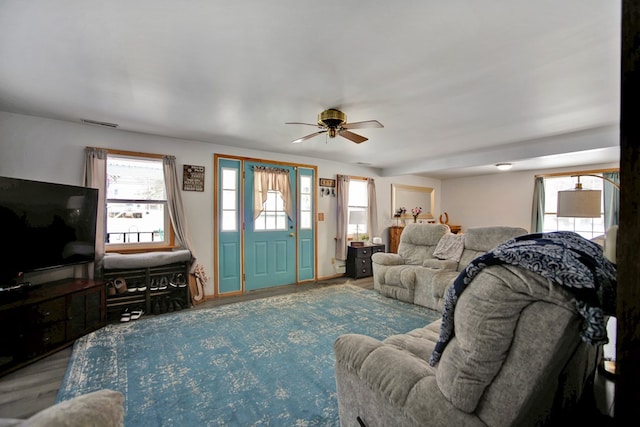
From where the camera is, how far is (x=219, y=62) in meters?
2.11

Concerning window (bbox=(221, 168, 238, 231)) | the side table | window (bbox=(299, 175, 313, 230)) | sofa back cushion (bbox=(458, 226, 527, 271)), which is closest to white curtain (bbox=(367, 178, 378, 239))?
the side table

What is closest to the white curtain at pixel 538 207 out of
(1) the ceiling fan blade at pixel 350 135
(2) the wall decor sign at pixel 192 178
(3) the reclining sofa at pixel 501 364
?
(1) the ceiling fan blade at pixel 350 135

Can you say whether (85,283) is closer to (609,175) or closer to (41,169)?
(41,169)

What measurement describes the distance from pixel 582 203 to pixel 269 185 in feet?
13.8

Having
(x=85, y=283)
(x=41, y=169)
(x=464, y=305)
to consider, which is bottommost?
(x=85, y=283)

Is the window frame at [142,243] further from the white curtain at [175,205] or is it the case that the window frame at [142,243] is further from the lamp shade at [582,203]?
the lamp shade at [582,203]

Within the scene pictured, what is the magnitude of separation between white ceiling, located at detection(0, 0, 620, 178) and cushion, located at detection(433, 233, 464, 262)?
1564 mm

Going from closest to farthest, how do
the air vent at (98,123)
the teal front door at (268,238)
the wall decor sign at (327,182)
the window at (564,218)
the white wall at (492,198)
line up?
the air vent at (98,123), the teal front door at (268,238), the window at (564,218), the wall decor sign at (327,182), the white wall at (492,198)

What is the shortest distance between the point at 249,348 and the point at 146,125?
2.91 meters

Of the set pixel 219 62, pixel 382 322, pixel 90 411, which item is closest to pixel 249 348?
pixel 382 322

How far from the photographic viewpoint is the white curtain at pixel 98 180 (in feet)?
11.3

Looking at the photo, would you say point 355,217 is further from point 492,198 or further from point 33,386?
point 33,386

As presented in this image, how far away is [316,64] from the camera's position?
2.12 m

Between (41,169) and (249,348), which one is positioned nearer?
(249,348)
